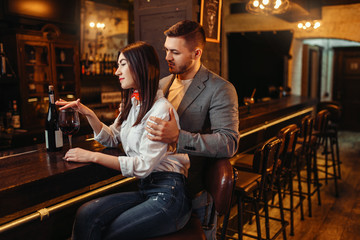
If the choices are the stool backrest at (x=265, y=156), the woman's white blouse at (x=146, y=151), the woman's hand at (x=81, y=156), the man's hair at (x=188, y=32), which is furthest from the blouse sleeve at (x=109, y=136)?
the stool backrest at (x=265, y=156)

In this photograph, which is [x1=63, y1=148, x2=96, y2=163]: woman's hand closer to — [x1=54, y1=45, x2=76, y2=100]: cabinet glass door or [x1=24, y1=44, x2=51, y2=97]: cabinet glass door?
[x1=24, y1=44, x2=51, y2=97]: cabinet glass door

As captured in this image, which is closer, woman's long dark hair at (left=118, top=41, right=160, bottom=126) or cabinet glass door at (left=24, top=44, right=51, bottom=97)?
woman's long dark hair at (left=118, top=41, right=160, bottom=126)

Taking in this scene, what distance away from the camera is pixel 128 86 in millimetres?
1708

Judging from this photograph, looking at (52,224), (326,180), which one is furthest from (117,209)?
(326,180)

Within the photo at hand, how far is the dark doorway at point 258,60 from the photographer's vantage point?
810 cm

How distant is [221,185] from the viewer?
1.74 meters

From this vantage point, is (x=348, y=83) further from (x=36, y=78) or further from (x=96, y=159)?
(x=96, y=159)

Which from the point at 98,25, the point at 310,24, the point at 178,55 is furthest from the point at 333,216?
the point at 98,25

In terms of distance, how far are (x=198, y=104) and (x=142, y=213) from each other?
2.50 feet

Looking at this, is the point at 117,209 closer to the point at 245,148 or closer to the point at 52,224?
the point at 52,224

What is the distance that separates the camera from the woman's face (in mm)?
1676

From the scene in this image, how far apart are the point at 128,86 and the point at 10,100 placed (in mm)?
4205

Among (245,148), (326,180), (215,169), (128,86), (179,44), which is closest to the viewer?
(128,86)

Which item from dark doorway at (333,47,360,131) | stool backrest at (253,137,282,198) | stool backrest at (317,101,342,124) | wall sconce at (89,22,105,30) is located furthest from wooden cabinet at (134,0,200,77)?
dark doorway at (333,47,360,131)
